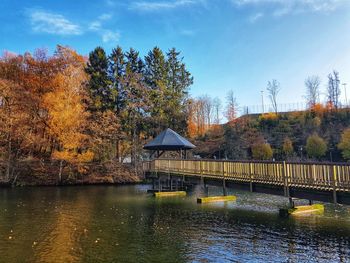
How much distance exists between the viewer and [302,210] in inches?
506

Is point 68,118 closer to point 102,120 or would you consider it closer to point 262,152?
point 102,120

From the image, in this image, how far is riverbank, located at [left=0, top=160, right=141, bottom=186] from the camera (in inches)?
1138

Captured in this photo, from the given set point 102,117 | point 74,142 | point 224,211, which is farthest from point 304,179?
point 102,117

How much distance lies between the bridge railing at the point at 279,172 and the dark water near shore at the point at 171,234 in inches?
53.8

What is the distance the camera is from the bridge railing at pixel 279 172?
10.0 metres

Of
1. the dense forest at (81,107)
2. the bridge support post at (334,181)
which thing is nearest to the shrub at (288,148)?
the dense forest at (81,107)

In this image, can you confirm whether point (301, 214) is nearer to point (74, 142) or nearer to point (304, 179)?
point (304, 179)

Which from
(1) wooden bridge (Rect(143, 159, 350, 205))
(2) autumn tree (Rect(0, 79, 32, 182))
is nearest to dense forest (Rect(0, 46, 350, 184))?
(2) autumn tree (Rect(0, 79, 32, 182))

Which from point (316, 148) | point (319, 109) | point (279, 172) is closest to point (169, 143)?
point (279, 172)

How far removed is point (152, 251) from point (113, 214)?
586 centimetres

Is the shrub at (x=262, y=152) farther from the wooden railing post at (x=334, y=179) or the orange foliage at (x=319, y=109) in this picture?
the wooden railing post at (x=334, y=179)

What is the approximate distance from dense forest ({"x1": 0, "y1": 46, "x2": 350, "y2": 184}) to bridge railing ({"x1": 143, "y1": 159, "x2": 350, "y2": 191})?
13848 mm

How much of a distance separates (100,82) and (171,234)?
28786 mm

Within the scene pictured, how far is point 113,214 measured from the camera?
13.5 meters
